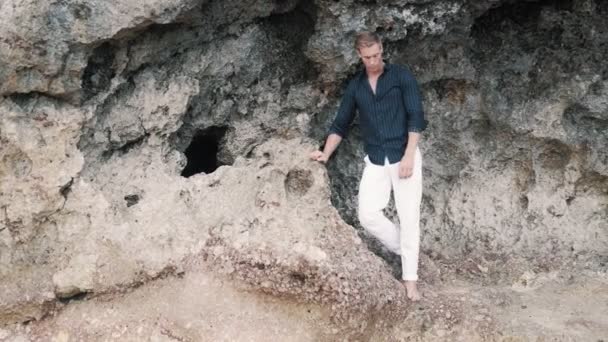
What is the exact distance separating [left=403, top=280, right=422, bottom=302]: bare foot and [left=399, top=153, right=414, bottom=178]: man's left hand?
27.1 inches

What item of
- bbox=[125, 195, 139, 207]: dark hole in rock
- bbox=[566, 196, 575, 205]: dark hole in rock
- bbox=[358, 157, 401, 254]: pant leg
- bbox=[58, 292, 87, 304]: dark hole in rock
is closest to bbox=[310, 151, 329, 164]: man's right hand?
bbox=[358, 157, 401, 254]: pant leg

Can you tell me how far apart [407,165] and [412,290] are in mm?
789

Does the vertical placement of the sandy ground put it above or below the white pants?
below

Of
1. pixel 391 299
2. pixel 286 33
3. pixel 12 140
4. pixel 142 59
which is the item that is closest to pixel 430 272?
pixel 391 299

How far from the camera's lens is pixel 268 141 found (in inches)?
187

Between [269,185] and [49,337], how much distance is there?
5.05ft

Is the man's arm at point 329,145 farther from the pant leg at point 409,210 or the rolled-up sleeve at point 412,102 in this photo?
the rolled-up sleeve at point 412,102

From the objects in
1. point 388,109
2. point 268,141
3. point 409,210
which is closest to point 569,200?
point 409,210

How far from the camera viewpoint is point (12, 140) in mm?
4082

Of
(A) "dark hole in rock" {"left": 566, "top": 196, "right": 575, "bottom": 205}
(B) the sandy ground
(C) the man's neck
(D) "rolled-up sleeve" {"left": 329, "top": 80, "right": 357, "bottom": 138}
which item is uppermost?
(C) the man's neck

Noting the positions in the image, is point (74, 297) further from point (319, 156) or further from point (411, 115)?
point (411, 115)

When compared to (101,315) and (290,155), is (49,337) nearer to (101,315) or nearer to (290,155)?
(101,315)

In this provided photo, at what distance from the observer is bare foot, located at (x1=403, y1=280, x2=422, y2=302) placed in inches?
172

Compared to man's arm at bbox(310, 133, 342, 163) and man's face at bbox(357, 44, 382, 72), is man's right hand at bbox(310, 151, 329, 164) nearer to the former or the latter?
man's arm at bbox(310, 133, 342, 163)
